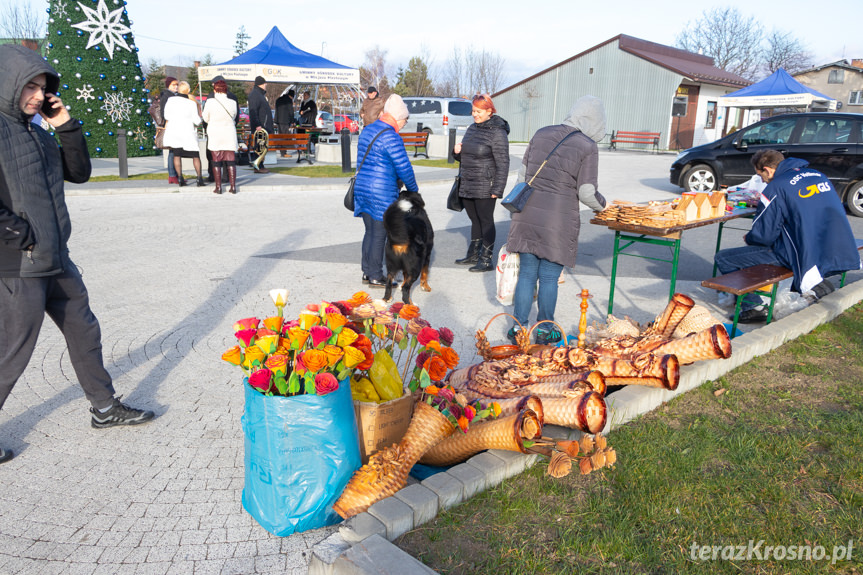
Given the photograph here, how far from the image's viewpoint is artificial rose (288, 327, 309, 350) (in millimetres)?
2475

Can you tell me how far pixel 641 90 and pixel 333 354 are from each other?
114ft

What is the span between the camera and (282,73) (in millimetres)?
18422

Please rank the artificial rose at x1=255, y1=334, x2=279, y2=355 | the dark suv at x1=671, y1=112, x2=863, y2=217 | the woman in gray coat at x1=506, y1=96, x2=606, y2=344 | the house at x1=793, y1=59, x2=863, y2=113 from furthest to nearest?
the house at x1=793, y1=59, x2=863, y2=113
the dark suv at x1=671, y1=112, x2=863, y2=217
the woman in gray coat at x1=506, y1=96, x2=606, y2=344
the artificial rose at x1=255, y1=334, x2=279, y2=355

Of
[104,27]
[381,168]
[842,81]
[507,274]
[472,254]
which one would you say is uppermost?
[842,81]

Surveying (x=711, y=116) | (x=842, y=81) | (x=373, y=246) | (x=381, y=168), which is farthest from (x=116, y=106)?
(x=842, y=81)

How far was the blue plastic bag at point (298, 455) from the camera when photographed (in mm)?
2406

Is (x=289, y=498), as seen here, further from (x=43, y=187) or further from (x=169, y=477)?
(x=43, y=187)

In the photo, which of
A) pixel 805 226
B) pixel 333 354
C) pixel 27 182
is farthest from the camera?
pixel 805 226

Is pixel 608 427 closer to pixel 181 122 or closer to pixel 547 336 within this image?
pixel 547 336

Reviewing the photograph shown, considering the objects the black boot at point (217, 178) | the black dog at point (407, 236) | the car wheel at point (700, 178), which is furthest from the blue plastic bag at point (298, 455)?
the car wheel at point (700, 178)

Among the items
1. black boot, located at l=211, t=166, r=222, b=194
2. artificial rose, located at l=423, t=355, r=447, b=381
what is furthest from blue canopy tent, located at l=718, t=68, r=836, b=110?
artificial rose, located at l=423, t=355, r=447, b=381

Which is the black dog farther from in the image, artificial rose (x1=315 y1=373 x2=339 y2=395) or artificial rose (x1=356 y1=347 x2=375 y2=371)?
artificial rose (x1=315 y1=373 x2=339 y2=395)

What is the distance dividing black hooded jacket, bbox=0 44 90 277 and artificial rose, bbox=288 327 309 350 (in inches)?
55.0

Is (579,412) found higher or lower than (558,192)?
lower
